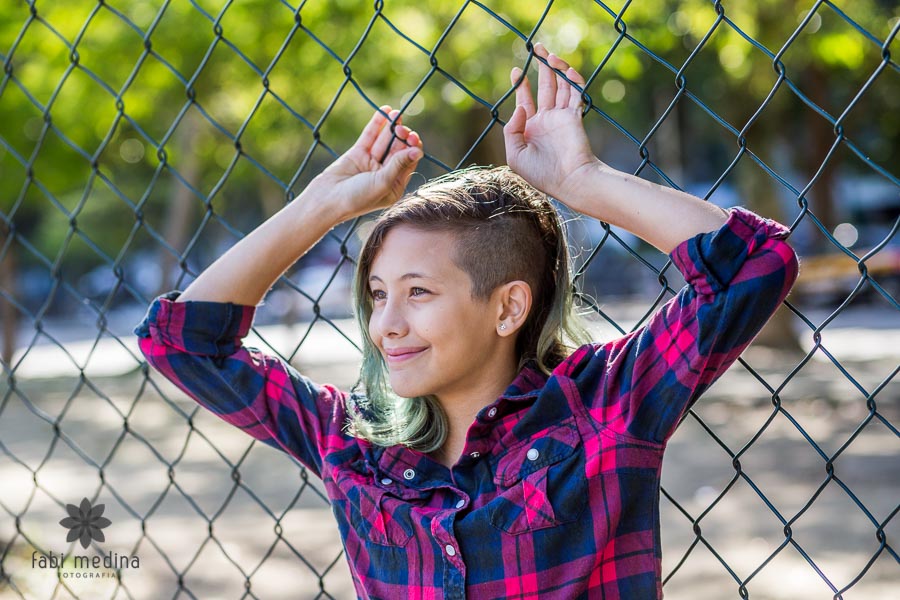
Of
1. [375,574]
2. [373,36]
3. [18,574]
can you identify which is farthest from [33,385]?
[375,574]

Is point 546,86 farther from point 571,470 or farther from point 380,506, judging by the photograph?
point 380,506

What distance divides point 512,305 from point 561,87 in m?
0.41

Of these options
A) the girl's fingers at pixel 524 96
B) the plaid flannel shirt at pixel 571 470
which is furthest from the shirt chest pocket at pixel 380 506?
the girl's fingers at pixel 524 96

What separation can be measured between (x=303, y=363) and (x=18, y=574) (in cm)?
904

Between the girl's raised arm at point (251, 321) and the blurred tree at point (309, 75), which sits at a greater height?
the blurred tree at point (309, 75)

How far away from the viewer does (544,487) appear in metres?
1.65

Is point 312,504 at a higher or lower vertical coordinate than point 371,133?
higher

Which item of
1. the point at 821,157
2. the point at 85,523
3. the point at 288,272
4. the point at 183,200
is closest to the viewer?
the point at 85,523

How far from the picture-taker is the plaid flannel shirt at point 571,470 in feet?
5.05

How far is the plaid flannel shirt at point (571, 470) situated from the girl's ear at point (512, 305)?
9 centimetres

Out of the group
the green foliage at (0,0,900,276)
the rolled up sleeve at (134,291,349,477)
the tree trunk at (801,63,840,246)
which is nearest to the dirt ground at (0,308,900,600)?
the rolled up sleeve at (134,291,349,477)

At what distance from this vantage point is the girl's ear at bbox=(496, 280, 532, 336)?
1.82 m

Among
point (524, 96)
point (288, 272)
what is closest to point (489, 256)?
point (524, 96)

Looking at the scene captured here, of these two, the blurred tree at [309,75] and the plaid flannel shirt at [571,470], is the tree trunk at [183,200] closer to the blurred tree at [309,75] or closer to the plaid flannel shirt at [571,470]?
the blurred tree at [309,75]
